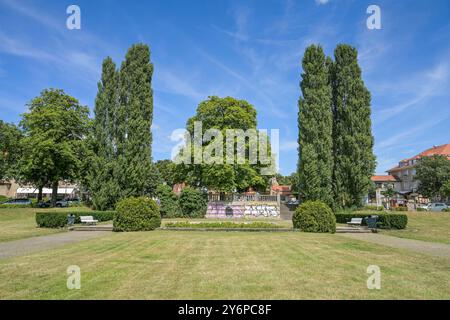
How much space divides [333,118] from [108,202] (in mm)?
26100

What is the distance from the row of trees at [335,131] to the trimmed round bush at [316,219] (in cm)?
1396

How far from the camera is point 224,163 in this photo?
119ft

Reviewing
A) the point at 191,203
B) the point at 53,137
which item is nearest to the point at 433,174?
the point at 191,203

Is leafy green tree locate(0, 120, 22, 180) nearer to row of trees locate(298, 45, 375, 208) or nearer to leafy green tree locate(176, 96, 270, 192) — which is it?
leafy green tree locate(176, 96, 270, 192)

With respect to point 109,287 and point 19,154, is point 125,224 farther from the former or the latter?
point 19,154

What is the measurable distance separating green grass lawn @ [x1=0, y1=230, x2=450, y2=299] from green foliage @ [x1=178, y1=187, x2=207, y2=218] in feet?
75.0

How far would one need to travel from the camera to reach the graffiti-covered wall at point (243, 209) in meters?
36.7

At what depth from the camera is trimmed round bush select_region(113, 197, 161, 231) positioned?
20094 mm

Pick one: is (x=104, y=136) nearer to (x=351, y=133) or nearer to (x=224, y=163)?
(x=224, y=163)

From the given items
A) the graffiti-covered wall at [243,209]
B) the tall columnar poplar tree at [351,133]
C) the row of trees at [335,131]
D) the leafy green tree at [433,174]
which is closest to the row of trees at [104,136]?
the graffiti-covered wall at [243,209]

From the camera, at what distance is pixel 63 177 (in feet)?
130

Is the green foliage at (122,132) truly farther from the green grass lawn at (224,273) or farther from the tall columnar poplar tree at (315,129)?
the green grass lawn at (224,273)
